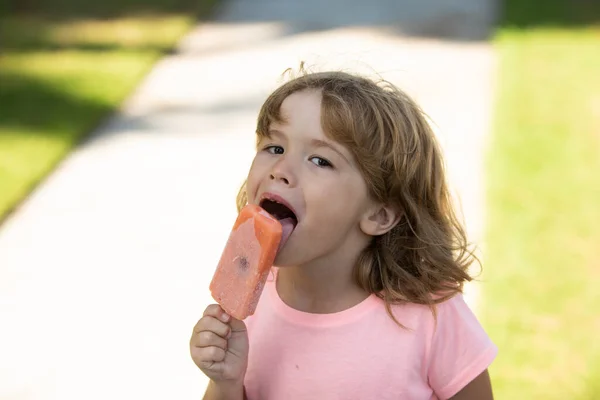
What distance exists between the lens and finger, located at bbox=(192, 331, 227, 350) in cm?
245

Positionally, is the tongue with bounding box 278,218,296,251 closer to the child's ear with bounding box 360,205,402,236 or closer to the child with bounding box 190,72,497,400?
the child with bounding box 190,72,497,400

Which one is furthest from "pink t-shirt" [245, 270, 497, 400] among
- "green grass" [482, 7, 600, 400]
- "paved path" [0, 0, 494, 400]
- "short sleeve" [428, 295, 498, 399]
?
"green grass" [482, 7, 600, 400]

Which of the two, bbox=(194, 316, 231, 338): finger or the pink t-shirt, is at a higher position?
bbox=(194, 316, 231, 338): finger

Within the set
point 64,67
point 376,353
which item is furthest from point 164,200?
point 376,353

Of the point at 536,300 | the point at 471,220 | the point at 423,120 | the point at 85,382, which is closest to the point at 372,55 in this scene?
the point at 471,220

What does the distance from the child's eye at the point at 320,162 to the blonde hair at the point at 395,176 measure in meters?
0.06

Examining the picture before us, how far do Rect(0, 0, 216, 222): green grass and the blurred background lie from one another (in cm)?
2

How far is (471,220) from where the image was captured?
18.2 feet

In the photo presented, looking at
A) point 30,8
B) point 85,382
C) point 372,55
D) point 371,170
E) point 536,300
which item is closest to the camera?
point 371,170

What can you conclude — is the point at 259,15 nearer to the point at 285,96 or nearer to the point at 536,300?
the point at 536,300

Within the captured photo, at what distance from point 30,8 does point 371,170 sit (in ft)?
27.0

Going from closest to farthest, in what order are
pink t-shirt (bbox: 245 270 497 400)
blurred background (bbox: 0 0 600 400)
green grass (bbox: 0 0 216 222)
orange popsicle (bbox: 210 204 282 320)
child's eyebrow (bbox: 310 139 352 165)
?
orange popsicle (bbox: 210 204 282 320) → child's eyebrow (bbox: 310 139 352 165) → pink t-shirt (bbox: 245 270 497 400) → blurred background (bbox: 0 0 600 400) → green grass (bbox: 0 0 216 222)

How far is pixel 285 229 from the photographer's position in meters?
2.39

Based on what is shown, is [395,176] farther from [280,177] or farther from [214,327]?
[214,327]
